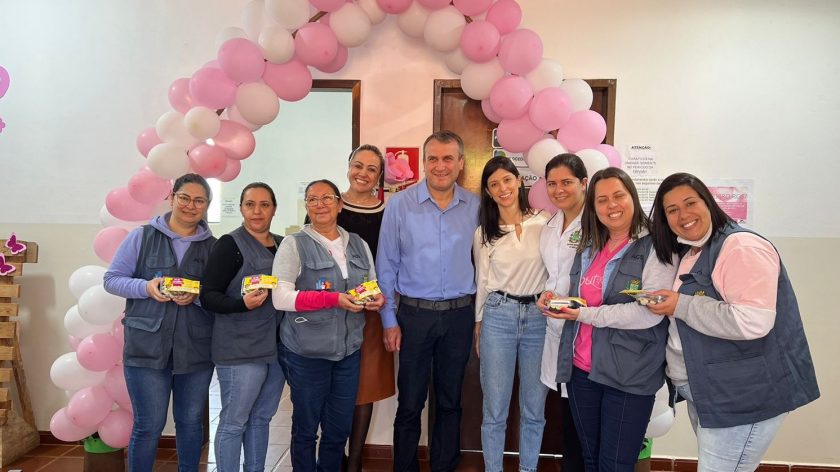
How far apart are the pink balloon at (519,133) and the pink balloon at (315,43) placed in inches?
39.9

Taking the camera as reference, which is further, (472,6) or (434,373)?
(472,6)

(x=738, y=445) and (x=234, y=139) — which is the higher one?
(x=234, y=139)

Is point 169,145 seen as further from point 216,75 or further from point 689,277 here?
point 689,277

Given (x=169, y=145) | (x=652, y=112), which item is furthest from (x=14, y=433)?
(x=652, y=112)

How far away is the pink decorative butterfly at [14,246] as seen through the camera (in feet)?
9.78

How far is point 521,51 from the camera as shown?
8.36 ft

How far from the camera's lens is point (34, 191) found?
3275 millimetres

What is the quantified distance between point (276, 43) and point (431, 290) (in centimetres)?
150

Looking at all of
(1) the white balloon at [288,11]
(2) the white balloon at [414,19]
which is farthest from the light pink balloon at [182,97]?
(2) the white balloon at [414,19]

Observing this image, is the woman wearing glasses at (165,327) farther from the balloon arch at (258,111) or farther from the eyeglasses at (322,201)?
the eyeglasses at (322,201)

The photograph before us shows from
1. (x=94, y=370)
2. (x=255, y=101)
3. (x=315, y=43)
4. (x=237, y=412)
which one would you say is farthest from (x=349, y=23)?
(x=94, y=370)

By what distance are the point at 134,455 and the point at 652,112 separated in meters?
3.30

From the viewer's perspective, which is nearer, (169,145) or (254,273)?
(254,273)

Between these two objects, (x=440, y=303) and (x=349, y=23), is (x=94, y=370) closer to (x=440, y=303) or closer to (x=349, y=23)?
(x=440, y=303)
